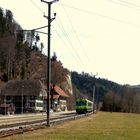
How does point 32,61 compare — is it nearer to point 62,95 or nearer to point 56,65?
point 62,95

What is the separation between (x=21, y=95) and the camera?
12812 cm

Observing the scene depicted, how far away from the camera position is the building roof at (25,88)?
419ft

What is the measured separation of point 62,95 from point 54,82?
28.6m

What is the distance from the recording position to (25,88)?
129125 millimetres

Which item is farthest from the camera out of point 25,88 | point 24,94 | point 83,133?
point 25,88

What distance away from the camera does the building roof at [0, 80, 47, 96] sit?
127688mm

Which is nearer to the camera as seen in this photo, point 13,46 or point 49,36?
point 49,36

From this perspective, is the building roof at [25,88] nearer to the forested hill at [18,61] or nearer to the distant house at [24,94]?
the distant house at [24,94]

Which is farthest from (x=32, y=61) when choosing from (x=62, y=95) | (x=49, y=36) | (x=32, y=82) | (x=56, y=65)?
(x=49, y=36)

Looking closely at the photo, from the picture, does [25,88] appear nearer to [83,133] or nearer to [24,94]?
[24,94]

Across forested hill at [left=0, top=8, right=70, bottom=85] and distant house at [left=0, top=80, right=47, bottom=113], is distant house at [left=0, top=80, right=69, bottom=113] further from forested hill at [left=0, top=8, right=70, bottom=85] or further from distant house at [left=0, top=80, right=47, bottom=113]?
forested hill at [left=0, top=8, right=70, bottom=85]

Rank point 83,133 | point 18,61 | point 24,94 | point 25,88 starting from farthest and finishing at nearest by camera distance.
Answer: point 18,61, point 25,88, point 24,94, point 83,133

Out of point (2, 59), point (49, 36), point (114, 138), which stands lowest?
point (114, 138)

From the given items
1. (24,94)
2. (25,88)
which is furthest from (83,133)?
(25,88)
